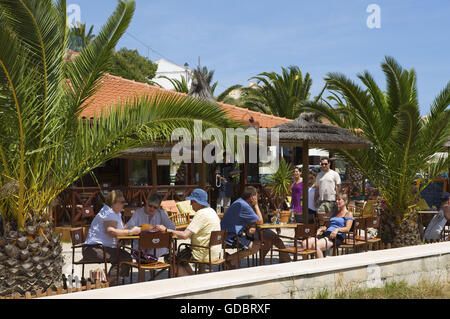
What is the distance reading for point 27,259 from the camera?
6000 millimetres

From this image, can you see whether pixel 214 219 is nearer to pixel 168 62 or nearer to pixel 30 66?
pixel 30 66

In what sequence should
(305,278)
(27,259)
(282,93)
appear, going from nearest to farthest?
(305,278) < (27,259) < (282,93)

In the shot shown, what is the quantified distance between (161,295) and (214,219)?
232cm

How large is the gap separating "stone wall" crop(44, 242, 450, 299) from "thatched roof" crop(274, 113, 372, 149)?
2.67 m

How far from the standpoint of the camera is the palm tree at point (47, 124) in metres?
5.82

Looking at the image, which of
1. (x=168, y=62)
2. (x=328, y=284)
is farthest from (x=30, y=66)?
(x=168, y=62)

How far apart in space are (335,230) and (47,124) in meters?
4.33

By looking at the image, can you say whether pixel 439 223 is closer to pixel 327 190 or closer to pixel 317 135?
pixel 327 190

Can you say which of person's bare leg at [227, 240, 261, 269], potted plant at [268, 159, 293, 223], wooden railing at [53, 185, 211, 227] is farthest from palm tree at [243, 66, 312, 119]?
person's bare leg at [227, 240, 261, 269]

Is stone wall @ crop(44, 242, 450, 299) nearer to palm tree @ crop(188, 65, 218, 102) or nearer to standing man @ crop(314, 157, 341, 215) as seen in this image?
standing man @ crop(314, 157, 341, 215)

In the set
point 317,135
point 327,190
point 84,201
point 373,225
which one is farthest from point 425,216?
point 84,201

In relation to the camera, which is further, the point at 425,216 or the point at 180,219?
the point at 425,216

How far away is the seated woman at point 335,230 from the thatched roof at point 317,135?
4.07 feet
